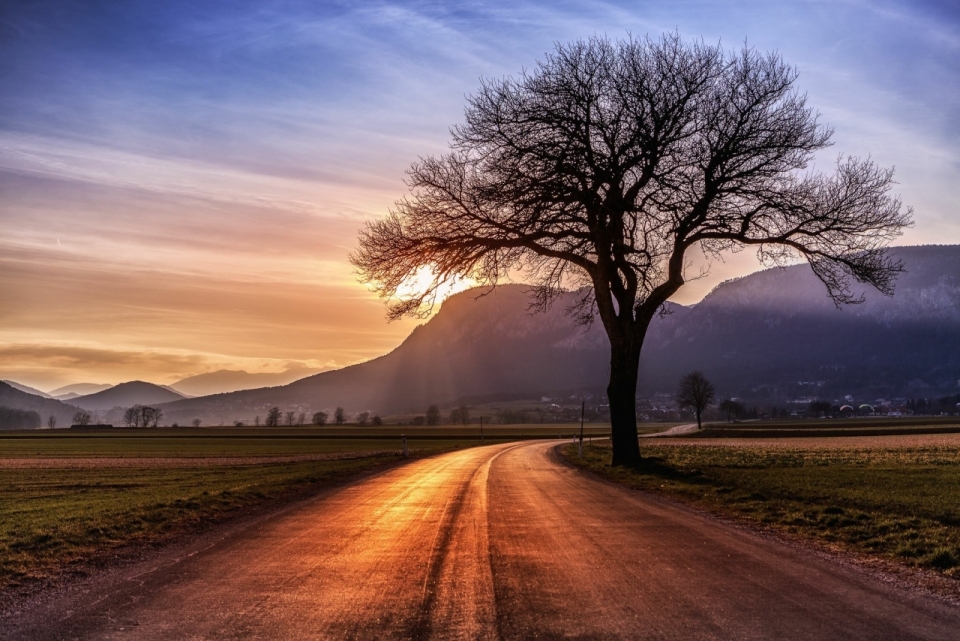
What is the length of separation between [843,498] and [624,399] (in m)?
9.98

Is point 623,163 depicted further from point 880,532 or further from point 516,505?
point 880,532

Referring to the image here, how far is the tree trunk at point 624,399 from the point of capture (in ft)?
81.8

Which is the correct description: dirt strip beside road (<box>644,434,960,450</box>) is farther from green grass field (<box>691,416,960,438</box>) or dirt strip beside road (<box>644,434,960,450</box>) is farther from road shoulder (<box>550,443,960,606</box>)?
road shoulder (<box>550,443,960,606</box>)

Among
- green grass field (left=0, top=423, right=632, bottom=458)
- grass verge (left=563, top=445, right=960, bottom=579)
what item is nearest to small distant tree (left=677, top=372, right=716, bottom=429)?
green grass field (left=0, top=423, right=632, bottom=458)

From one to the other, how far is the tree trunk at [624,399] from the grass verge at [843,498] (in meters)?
0.74

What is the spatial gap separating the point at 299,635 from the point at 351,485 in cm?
1493

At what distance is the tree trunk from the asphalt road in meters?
12.8

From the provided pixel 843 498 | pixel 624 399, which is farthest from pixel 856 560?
pixel 624 399

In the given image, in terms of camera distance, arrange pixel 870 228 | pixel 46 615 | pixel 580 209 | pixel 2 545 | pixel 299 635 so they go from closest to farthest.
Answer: pixel 299 635 < pixel 46 615 < pixel 2 545 < pixel 870 228 < pixel 580 209

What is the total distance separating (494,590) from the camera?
7.25m

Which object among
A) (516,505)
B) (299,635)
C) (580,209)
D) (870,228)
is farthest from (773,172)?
(299,635)

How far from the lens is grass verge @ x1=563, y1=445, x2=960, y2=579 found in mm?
10242

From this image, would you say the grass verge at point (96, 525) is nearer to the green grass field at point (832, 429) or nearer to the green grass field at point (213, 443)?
the green grass field at point (213, 443)

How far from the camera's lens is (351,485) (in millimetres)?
20484
